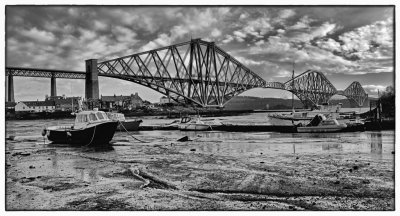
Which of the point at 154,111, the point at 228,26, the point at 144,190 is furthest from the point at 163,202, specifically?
the point at 154,111

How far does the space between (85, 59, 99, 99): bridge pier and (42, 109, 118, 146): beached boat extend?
3305 mm

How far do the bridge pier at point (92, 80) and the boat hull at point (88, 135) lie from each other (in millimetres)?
3313

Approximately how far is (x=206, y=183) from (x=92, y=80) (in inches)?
203

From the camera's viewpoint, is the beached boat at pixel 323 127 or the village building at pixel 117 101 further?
the beached boat at pixel 323 127

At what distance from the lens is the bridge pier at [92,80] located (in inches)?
317

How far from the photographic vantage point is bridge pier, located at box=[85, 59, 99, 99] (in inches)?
317

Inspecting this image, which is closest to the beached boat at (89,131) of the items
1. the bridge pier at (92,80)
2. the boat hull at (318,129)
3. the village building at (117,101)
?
the village building at (117,101)

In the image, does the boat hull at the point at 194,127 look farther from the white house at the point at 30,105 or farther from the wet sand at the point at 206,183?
the wet sand at the point at 206,183

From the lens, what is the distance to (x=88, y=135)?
527 inches

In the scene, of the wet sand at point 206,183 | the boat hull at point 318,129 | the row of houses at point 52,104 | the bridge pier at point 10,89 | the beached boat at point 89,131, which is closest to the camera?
the wet sand at point 206,183

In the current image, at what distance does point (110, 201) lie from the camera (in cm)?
498

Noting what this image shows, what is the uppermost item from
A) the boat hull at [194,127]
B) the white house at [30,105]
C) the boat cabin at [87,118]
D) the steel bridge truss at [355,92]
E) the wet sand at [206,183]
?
the steel bridge truss at [355,92]

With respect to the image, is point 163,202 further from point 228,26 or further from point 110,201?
point 228,26

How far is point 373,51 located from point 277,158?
14.0ft
